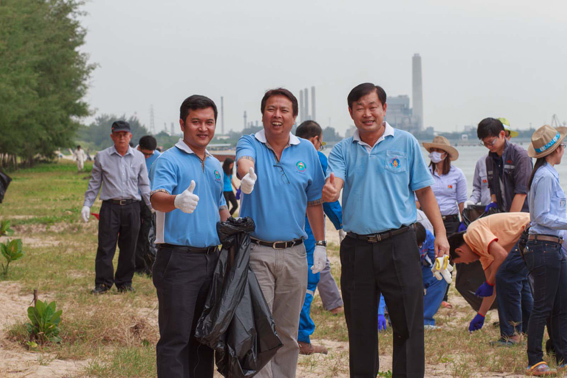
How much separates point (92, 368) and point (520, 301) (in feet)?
12.1

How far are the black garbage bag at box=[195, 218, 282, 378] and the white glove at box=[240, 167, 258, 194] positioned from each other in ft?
0.75

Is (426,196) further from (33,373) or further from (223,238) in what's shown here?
(33,373)

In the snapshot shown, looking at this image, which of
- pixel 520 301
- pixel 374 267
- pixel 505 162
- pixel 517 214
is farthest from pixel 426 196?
pixel 505 162

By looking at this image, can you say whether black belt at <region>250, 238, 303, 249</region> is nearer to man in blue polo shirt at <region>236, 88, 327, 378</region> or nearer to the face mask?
man in blue polo shirt at <region>236, 88, 327, 378</region>

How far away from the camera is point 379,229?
4488 mm

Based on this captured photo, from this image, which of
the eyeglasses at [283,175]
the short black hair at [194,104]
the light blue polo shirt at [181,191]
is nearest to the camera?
the light blue polo shirt at [181,191]

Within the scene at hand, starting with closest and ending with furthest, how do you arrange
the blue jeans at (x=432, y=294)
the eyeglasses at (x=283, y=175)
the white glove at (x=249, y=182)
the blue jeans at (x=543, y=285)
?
1. the white glove at (x=249, y=182)
2. the eyeglasses at (x=283, y=175)
3. the blue jeans at (x=543, y=285)
4. the blue jeans at (x=432, y=294)

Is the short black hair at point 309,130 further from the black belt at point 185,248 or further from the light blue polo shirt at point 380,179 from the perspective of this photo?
the black belt at point 185,248

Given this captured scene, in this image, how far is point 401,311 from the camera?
4.54 metres

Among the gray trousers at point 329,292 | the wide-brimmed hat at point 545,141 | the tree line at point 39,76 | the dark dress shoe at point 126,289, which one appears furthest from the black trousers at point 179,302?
the tree line at point 39,76

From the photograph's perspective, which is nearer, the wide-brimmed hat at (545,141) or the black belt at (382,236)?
the black belt at (382,236)

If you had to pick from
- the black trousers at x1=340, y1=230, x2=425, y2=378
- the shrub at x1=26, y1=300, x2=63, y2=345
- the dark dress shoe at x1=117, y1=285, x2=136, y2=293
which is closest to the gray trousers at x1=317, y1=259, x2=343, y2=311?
the dark dress shoe at x1=117, y1=285, x2=136, y2=293

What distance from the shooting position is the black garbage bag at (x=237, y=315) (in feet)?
13.7

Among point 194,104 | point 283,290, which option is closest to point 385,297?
point 283,290
